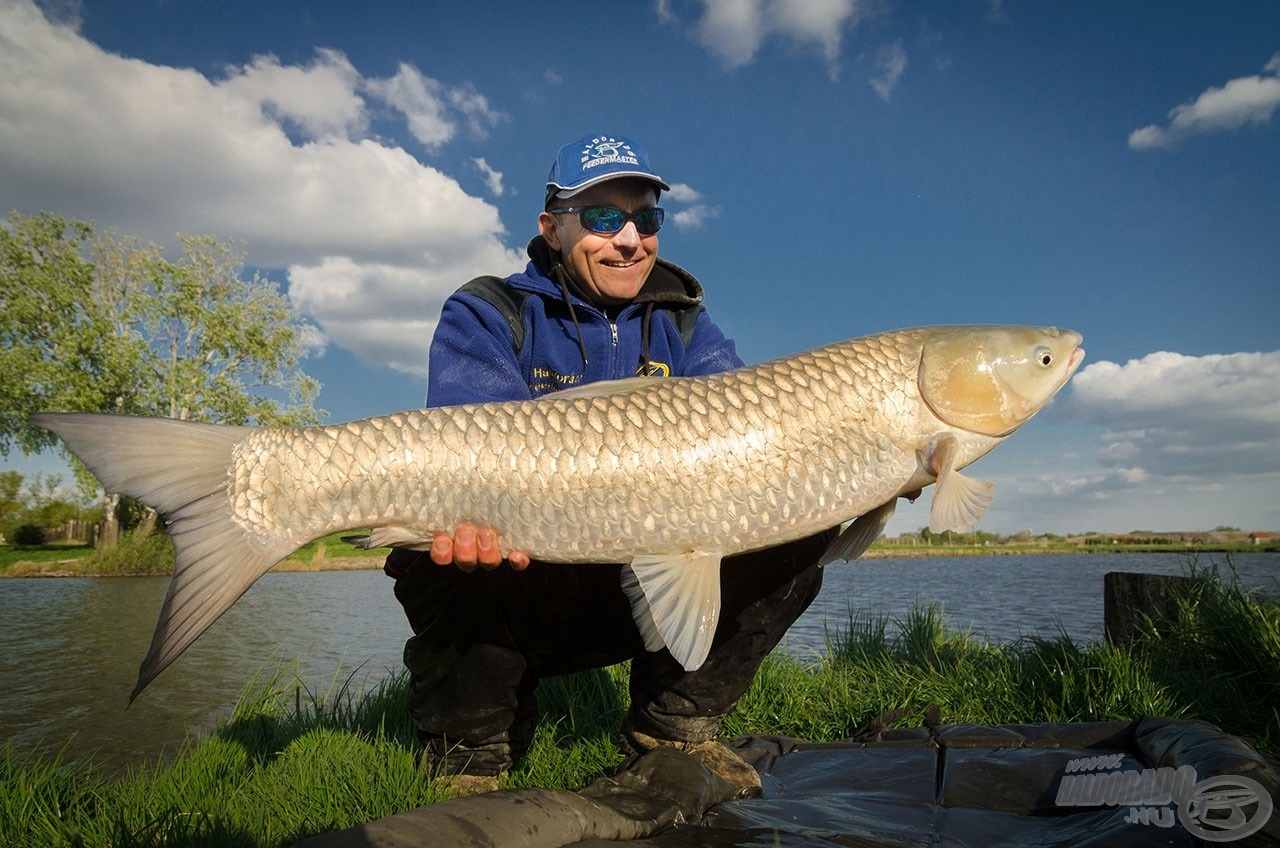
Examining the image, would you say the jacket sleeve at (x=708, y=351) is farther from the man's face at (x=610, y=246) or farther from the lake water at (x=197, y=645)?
the lake water at (x=197, y=645)

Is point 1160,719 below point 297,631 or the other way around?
the other way around

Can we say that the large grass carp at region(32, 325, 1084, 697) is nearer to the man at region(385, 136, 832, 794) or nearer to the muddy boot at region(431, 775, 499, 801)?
the man at region(385, 136, 832, 794)

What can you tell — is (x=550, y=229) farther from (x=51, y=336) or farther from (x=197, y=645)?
(x=51, y=336)

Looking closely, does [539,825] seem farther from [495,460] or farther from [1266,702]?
[1266,702]

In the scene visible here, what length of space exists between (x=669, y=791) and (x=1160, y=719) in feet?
5.00

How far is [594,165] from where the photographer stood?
3.29m

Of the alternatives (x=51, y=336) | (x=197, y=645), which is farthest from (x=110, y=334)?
(x=197, y=645)

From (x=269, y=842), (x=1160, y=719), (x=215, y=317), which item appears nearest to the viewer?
(x=269, y=842)

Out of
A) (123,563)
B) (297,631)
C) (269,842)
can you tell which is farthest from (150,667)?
(123,563)

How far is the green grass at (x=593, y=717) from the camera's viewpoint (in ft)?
7.82

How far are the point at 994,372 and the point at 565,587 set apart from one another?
1503 millimetres

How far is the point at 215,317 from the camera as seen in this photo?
79.3ft

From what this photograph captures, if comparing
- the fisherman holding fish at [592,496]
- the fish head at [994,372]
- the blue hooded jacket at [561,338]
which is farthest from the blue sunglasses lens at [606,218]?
the fish head at [994,372]

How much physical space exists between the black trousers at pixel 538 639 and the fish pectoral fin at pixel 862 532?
19cm
